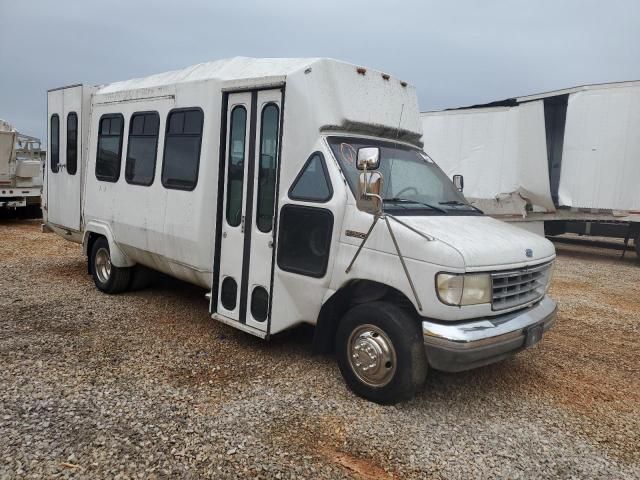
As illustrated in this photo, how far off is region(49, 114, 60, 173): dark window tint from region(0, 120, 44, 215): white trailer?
8.26 meters

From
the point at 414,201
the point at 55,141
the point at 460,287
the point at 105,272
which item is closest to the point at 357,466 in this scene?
the point at 460,287

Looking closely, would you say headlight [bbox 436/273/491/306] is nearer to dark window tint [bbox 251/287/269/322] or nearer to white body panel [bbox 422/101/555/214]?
dark window tint [bbox 251/287/269/322]

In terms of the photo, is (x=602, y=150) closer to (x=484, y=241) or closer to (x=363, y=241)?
(x=484, y=241)

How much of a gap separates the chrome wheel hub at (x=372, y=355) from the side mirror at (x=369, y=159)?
1.28 meters

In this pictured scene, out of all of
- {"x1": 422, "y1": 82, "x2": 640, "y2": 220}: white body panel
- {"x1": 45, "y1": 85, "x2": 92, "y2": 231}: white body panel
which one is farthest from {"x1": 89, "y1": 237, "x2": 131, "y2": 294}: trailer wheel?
{"x1": 422, "y1": 82, "x2": 640, "y2": 220}: white body panel

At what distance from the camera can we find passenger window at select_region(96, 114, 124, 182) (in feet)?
22.0

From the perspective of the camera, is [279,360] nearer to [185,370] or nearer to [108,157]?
[185,370]

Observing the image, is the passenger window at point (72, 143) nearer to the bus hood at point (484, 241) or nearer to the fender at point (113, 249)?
the fender at point (113, 249)

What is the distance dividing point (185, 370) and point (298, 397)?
117 cm

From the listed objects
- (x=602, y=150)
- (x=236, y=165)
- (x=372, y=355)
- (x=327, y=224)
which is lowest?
(x=372, y=355)

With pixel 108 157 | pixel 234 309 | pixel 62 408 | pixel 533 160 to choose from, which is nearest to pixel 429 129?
pixel 533 160

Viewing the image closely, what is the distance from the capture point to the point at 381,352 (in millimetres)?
4086

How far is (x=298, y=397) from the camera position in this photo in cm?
424

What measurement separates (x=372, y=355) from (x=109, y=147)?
4765 mm
